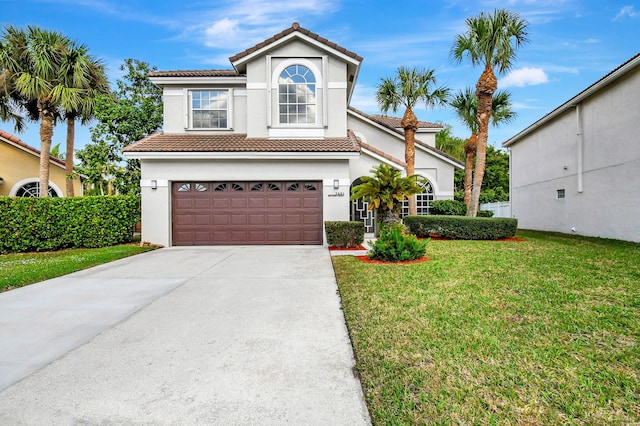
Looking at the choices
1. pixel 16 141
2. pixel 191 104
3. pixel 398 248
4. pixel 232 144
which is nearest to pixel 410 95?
pixel 232 144

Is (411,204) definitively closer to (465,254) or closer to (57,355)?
(465,254)

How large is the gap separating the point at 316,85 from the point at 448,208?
26.9ft

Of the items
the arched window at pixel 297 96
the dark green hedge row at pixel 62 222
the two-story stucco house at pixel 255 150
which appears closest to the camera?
the dark green hedge row at pixel 62 222

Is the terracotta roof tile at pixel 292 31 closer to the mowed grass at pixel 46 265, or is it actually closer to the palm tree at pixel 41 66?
the mowed grass at pixel 46 265

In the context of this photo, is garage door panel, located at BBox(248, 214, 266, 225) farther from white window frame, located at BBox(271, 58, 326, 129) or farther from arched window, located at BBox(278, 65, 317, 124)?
arched window, located at BBox(278, 65, 317, 124)

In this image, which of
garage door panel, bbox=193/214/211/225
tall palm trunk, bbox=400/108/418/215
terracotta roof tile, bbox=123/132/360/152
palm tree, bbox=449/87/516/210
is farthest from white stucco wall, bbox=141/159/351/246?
palm tree, bbox=449/87/516/210

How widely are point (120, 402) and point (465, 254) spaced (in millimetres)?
8509

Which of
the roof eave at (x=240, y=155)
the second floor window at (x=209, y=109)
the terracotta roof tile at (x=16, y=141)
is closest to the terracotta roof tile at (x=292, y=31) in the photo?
the second floor window at (x=209, y=109)

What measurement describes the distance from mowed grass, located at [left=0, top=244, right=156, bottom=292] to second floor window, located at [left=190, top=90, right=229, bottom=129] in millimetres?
5530

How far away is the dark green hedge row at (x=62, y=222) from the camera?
11.5m

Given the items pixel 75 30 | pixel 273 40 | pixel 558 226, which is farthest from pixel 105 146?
pixel 558 226

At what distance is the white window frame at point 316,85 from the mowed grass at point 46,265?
684 centimetres

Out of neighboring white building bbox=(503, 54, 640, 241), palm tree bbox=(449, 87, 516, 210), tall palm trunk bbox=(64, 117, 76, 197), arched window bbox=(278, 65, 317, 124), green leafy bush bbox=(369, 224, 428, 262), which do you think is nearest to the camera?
green leafy bush bbox=(369, 224, 428, 262)

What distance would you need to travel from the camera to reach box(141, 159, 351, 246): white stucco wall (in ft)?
39.8
